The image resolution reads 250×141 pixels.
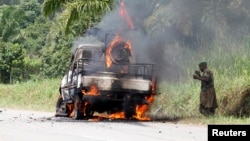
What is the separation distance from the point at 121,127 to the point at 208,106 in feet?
11.1

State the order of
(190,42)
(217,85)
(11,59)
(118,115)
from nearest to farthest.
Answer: (118,115) → (217,85) → (190,42) → (11,59)

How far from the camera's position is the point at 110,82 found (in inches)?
573

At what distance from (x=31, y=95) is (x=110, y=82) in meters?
17.2

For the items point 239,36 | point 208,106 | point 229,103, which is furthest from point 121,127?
point 239,36

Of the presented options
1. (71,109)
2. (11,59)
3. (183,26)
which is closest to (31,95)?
(11,59)

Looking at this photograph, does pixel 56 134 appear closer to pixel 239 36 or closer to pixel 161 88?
pixel 161 88

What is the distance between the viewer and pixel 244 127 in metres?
8.38

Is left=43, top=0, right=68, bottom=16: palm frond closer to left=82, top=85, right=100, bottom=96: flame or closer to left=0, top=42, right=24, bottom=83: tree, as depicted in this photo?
left=82, top=85, right=100, bottom=96: flame

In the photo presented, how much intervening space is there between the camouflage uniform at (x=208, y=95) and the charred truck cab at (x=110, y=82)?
1.48m

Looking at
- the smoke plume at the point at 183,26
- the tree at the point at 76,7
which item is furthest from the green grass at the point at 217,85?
the tree at the point at 76,7

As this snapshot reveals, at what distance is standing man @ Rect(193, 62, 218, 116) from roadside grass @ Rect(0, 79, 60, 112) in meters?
12.4

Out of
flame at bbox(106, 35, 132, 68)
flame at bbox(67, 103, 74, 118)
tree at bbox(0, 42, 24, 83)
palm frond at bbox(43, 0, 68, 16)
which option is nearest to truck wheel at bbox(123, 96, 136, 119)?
flame at bbox(106, 35, 132, 68)

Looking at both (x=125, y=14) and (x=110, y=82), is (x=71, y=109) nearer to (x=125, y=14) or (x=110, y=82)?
(x=110, y=82)

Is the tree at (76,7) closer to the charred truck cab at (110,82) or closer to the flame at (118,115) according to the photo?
the charred truck cab at (110,82)
